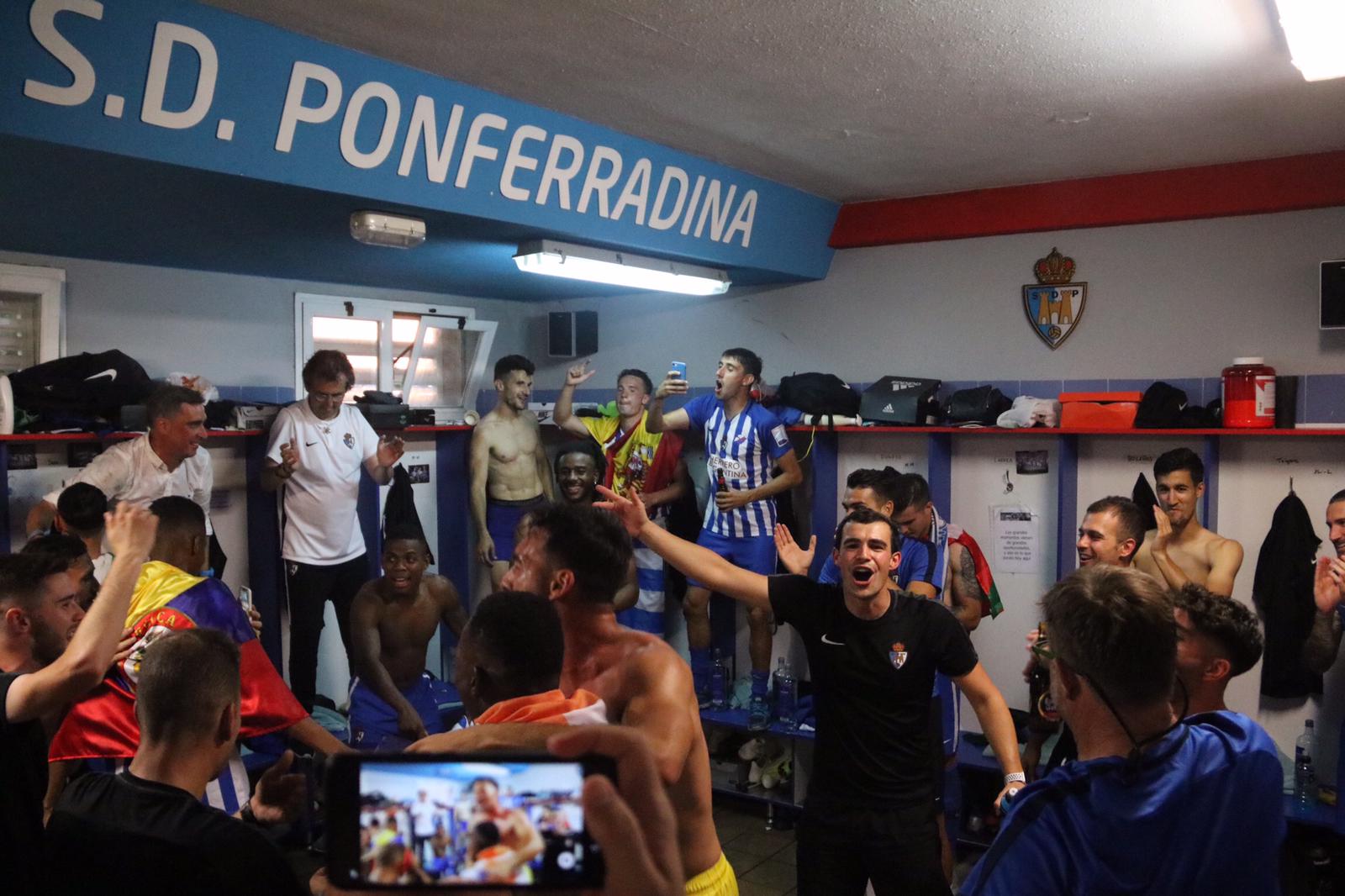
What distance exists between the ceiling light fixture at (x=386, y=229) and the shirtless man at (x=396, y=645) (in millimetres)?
1547

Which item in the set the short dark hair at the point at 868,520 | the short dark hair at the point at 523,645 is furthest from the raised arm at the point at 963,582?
the short dark hair at the point at 523,645

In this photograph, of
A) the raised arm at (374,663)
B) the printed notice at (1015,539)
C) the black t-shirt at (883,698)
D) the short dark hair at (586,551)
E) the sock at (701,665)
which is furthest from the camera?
the sock at (701,665)

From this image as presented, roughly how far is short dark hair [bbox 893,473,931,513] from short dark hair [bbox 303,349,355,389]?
10.2 ft

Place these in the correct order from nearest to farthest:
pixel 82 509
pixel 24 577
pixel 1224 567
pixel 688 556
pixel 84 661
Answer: pixel 84 661 < pixel 24 577 < pixel 688 556 < pixel 82 509 < pixel 1224 567

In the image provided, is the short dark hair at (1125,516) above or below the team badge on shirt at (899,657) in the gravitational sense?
above

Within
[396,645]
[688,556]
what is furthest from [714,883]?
[396,645]

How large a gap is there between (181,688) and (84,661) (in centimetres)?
28

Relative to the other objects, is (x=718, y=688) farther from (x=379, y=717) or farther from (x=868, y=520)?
(x=868, y=520)

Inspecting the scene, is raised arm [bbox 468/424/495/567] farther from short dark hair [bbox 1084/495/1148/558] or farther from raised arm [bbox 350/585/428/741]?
short dark hair [bbox 1084/495/1148/558]

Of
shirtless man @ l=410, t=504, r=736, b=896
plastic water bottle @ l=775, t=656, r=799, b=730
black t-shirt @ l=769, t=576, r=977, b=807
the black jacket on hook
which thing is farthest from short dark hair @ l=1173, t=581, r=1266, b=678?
plastic water bottle @ l=775, t=656, r=799, b=730

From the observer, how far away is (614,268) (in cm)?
525

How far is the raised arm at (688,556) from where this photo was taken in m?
2.20

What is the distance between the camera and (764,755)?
18.4ft

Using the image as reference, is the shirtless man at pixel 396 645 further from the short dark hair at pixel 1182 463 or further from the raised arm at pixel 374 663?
the short dark hair at pixel 1182 463
